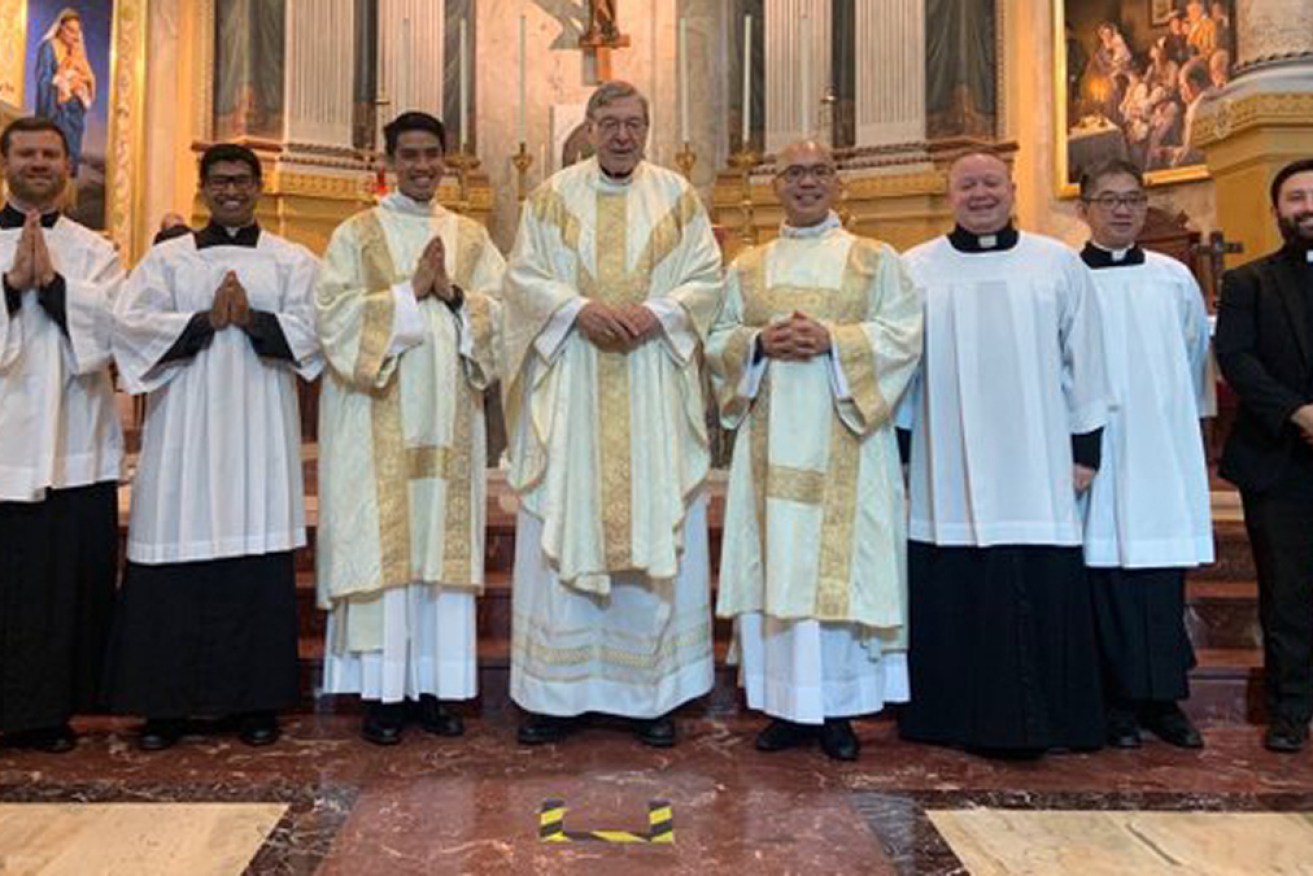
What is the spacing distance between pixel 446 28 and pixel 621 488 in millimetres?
7993

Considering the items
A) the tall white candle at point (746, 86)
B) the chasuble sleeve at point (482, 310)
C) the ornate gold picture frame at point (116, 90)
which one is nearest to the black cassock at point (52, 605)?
the chasuble sleeve at point (482, 310)

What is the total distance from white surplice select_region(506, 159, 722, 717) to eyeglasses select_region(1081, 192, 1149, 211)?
123cm

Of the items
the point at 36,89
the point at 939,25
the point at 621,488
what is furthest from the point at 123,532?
the point at 939,25

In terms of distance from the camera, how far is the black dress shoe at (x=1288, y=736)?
3602mm

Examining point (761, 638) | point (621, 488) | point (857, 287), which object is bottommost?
point (761, 638)

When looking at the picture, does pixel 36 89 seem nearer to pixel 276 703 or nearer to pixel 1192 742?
pixel 276 703

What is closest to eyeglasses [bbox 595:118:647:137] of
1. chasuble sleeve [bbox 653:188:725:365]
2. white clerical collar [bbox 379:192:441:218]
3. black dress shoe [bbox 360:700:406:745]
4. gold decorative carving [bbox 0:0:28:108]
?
chasuble sleeve [bbox 653:188:725:365]

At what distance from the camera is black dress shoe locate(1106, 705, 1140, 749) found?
365cm

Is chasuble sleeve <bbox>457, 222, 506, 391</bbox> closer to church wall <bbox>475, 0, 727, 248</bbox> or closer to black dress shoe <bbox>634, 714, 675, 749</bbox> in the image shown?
black dress shoe <bbox>634, 714, 675, 749</bbox>

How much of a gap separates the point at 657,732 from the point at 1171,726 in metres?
1.60

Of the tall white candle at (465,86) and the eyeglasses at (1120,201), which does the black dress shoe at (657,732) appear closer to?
the eyeglasses at (1120,201)

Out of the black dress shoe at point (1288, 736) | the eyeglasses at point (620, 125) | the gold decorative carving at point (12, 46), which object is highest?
the gold decorative carving at point (12, 46)

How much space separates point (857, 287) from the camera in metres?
3.58

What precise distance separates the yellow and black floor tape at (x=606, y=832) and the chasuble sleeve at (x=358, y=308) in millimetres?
1410
